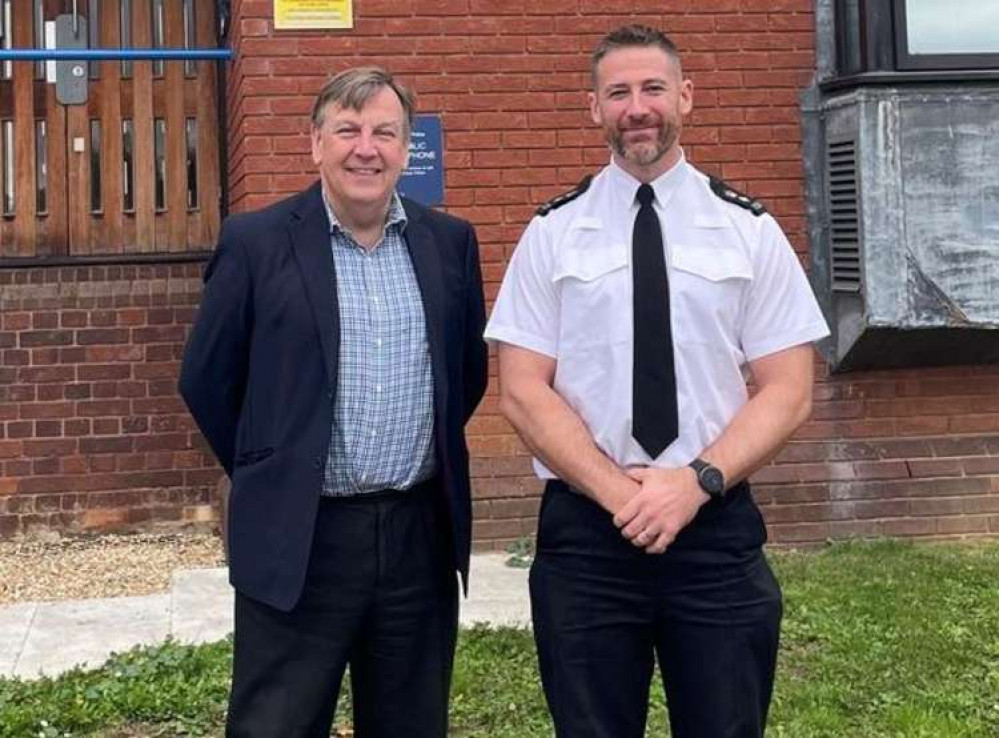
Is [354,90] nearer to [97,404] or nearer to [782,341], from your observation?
[782,341]

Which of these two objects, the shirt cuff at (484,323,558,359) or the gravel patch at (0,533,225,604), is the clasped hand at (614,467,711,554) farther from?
the gravel patch at (0,533,225,604)

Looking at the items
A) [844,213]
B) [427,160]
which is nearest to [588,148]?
[427,160]

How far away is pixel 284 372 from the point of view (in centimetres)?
267

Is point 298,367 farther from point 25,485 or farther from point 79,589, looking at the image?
point 25,485

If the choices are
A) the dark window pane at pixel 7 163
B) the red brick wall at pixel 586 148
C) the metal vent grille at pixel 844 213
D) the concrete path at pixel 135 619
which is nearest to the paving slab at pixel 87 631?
the concrete path at pixel 135 619

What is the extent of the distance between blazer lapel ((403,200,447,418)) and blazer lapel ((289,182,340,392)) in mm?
197

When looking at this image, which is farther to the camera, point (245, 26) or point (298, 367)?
point (245, 26)

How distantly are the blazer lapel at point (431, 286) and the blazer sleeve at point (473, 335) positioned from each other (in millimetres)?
127

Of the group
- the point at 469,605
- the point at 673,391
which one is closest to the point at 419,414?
the point at 673,391

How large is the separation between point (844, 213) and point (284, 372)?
385 centimetres

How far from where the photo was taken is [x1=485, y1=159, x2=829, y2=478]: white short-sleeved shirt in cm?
255

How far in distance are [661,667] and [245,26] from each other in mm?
4137

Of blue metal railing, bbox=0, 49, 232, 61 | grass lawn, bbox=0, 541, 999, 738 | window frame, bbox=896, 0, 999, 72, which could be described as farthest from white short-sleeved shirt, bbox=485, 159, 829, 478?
blue metal railing, bbox=0, 49, 232, 61

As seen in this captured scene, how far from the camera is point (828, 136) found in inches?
234
